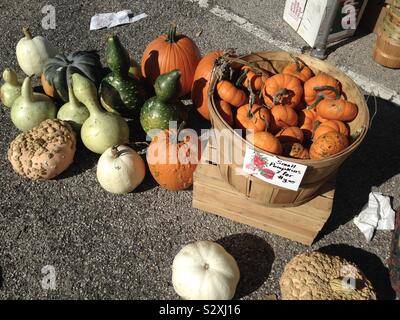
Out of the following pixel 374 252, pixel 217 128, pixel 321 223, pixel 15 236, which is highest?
pixel 217 128

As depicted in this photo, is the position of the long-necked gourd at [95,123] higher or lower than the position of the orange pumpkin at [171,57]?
lower

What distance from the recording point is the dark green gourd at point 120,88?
311cm

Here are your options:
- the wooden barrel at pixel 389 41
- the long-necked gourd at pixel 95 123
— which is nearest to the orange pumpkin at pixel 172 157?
the long-necked gourd at pixel 95 123

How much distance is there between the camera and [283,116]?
8.34 ft

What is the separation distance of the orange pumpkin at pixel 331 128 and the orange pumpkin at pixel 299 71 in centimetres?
43

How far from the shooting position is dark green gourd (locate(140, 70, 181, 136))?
298 centimetres

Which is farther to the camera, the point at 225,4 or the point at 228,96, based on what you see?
the point at 225,4

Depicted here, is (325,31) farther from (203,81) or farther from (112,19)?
(112,19)

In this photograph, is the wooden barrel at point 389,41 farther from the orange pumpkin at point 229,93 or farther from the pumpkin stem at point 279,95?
the orange pumpkin at point 229,93

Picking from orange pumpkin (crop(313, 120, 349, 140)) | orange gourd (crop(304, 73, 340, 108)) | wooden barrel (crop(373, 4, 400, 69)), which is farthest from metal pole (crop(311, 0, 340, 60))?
orange pumpkin (crop(313, 120, 349, 140))

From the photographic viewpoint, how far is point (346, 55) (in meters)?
4.48

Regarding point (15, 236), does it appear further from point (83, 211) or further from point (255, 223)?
point (255, 223)

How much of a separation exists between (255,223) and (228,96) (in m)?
1.09
